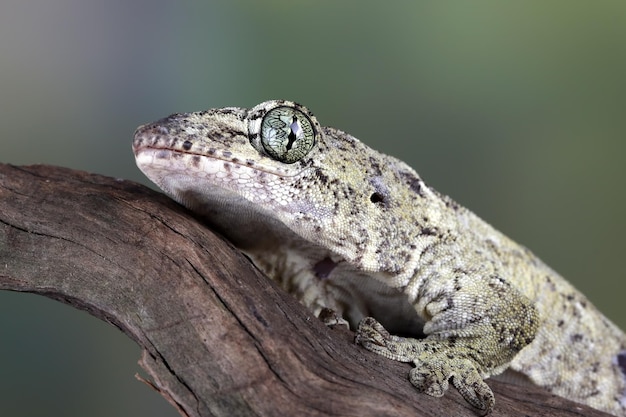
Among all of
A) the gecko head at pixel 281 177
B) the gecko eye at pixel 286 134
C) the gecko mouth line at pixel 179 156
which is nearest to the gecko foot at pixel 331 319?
the gecko head at pixel 281 177

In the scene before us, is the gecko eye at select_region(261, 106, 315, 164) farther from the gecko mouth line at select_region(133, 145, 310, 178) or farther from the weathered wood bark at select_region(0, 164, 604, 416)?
the weathered wood bark at select_region(0, 164, 604, 416)

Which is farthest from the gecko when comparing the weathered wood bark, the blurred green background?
the blurred green background

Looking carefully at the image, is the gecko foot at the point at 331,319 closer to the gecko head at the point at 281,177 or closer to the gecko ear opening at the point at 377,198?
the gecko head at the point at 281,177

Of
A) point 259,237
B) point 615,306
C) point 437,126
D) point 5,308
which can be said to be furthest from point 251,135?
point 615,306

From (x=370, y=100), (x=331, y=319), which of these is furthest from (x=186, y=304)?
(x=370, y=100)

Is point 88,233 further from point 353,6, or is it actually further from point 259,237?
point 353,6
